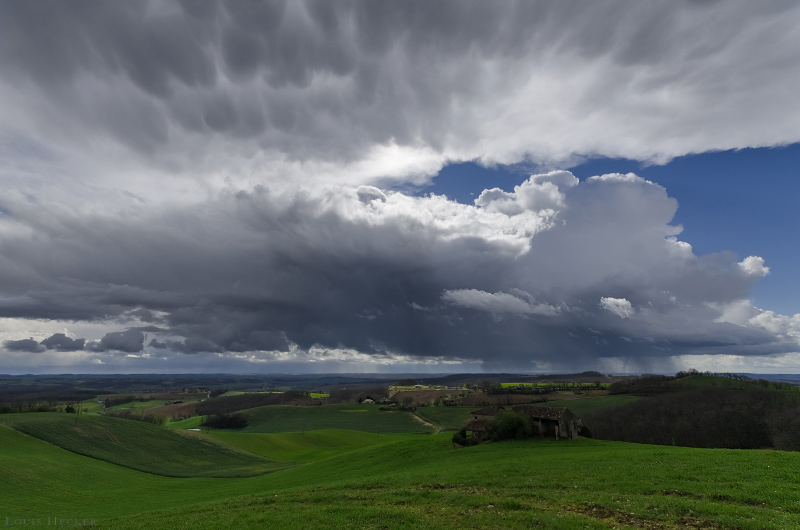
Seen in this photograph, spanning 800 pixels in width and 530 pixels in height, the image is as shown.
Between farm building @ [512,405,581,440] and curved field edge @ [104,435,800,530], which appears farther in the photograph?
farm building @ [512,405,581,440]

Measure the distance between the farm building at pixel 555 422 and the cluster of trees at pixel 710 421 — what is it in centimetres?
5978

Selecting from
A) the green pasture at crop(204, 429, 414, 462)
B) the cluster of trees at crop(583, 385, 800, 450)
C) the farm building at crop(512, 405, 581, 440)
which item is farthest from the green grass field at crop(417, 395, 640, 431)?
the farm building at crop(512, 405, 581, 440)

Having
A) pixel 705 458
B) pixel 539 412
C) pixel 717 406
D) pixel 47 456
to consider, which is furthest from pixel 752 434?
pixel 47 456

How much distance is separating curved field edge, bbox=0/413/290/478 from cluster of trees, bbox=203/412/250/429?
6350 cm

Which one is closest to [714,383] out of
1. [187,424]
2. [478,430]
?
[478,430]

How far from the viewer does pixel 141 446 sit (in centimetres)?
9138

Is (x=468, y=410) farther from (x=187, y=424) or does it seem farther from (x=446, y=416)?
(x=187, y=424)

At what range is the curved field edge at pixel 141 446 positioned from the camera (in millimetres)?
78812

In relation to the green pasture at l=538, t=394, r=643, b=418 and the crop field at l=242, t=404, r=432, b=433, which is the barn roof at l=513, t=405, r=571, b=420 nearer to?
the green pasture at l=538, t=394, r=643, b=418

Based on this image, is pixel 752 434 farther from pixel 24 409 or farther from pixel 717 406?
pixel 24 409

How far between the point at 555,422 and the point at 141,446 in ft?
282

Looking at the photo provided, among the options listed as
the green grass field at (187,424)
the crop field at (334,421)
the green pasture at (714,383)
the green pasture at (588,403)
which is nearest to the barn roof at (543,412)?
the green pasture at (588,403)

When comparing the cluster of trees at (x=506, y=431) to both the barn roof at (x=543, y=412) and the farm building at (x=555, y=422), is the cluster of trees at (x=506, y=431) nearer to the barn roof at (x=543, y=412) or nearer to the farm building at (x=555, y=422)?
the farm building at (x=555, y=422)

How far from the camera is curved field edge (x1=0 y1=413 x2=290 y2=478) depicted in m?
78.8
